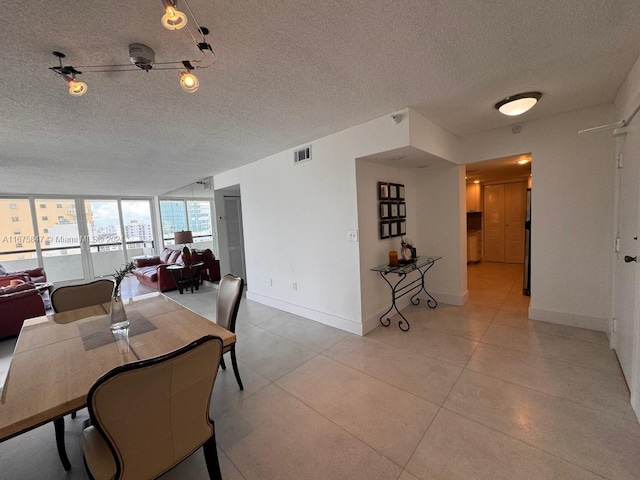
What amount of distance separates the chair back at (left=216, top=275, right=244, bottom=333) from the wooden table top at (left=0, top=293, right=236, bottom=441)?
0.98ft

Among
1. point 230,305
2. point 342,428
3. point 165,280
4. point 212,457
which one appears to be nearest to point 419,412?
point 342,428

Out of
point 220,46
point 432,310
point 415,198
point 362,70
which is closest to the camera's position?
point 220,46

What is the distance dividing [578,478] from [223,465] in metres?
1.94

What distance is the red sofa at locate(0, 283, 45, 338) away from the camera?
3.52 m

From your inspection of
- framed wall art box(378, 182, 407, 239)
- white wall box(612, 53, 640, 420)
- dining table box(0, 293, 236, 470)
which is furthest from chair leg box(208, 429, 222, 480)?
framed wall art box(378, 182, 407, 239)

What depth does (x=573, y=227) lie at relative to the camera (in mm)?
2996

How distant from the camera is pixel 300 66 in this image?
1784 mm

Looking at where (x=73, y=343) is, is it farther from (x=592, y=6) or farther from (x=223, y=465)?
(x=592, y=6)

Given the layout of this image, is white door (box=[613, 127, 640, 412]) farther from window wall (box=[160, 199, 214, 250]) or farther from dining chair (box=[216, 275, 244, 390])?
window wall (box=[160, 199, 214, 250])

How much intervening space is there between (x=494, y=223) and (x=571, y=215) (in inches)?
162

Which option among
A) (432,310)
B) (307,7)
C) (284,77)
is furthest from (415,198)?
(307,7)

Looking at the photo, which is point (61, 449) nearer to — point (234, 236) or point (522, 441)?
point (522, 441)

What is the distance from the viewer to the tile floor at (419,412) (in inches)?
59.3

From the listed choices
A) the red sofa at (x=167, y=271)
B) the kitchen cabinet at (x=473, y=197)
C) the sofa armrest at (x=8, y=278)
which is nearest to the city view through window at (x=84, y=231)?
the red sofa at (x=167, y=271)
